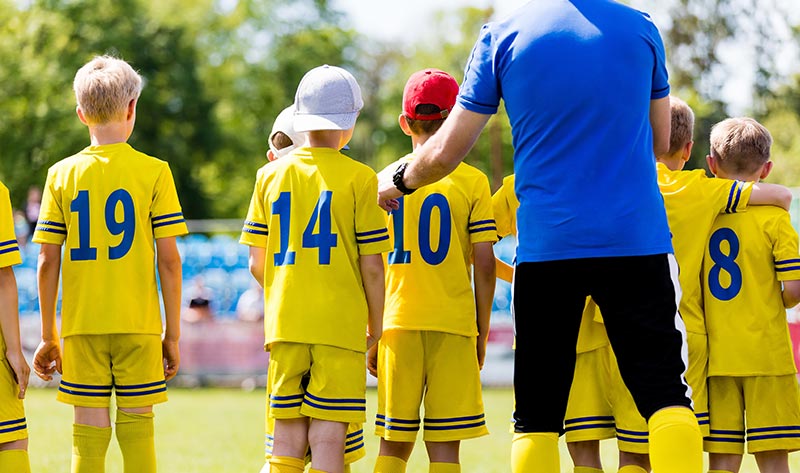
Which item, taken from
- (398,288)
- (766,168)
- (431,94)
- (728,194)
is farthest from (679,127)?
(398,288)

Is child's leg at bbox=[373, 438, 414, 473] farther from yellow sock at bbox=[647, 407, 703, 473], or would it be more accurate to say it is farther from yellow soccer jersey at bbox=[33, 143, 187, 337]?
yellow sock at bbox=[647, 407, 703, 473]

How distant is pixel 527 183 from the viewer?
3.60 meters

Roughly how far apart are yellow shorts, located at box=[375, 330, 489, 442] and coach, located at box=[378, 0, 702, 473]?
48.0 inches

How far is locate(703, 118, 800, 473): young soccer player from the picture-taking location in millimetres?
4867

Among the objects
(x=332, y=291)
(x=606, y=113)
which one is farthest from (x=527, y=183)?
(x=332, y=291)

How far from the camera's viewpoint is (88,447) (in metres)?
4.69

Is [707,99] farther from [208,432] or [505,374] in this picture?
[208,432]

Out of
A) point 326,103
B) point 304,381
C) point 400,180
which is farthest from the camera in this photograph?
point 326,103

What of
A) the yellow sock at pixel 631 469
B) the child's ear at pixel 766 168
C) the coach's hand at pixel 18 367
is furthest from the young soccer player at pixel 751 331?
the coach's hand at pixel 18 367

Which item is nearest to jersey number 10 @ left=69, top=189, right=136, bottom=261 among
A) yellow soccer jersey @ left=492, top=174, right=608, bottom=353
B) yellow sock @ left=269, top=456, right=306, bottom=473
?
yellow sock @ left=269, top=456, right=306, bottom=473

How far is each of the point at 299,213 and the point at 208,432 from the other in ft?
18.4

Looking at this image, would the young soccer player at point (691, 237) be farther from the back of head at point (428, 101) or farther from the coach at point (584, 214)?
the coach at point (584, 214)

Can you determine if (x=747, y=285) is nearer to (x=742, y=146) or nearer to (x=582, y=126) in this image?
(x=742, y=146)

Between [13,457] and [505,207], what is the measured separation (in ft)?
7.70
